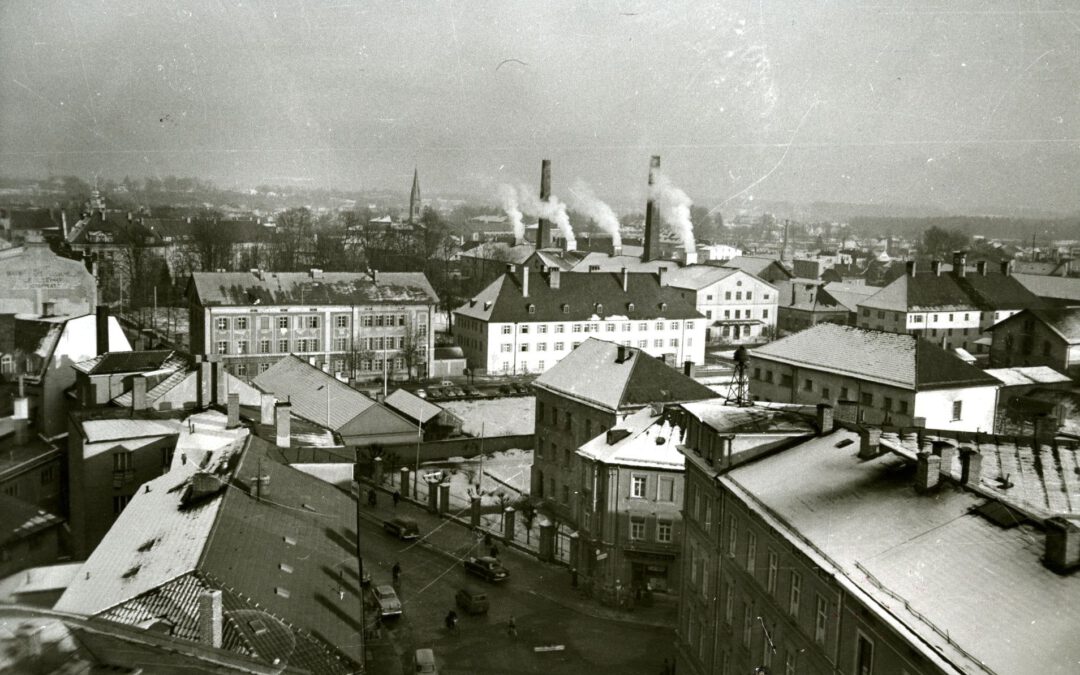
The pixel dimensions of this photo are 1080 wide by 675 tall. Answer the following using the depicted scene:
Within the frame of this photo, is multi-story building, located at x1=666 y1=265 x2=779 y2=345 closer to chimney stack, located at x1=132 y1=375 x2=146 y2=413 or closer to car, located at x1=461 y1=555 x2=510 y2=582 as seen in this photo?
car, located at x1=461 y1=555 x2=510 y2=582

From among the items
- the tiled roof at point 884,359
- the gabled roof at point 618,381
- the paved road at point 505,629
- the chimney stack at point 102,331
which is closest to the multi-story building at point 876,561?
the paved road at point 505,629

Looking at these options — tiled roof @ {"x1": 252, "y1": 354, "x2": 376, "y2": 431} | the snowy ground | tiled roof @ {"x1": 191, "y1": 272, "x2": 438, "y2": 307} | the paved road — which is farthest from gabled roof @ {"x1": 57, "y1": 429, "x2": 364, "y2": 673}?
tiled roof @ {"x1": 191, "y1": 272, "x2": 438, "y2": 307}

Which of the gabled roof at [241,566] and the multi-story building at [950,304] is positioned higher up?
the multi-story building at [950,304]

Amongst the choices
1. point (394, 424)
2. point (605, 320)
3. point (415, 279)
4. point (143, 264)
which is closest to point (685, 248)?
point (605, 320)

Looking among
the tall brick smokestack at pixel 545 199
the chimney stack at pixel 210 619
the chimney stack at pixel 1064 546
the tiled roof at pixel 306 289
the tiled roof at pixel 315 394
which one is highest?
the tall brick smokestack at pixel 545 199

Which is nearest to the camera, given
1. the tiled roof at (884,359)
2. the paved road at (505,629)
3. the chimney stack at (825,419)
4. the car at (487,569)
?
the chimney stack at (825,419)

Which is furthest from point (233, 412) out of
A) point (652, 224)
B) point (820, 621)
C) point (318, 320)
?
point (652, 224)

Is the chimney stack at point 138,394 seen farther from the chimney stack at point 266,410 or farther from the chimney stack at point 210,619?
the chimney stack at point 210,619

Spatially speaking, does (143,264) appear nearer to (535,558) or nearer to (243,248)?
(243,248)
